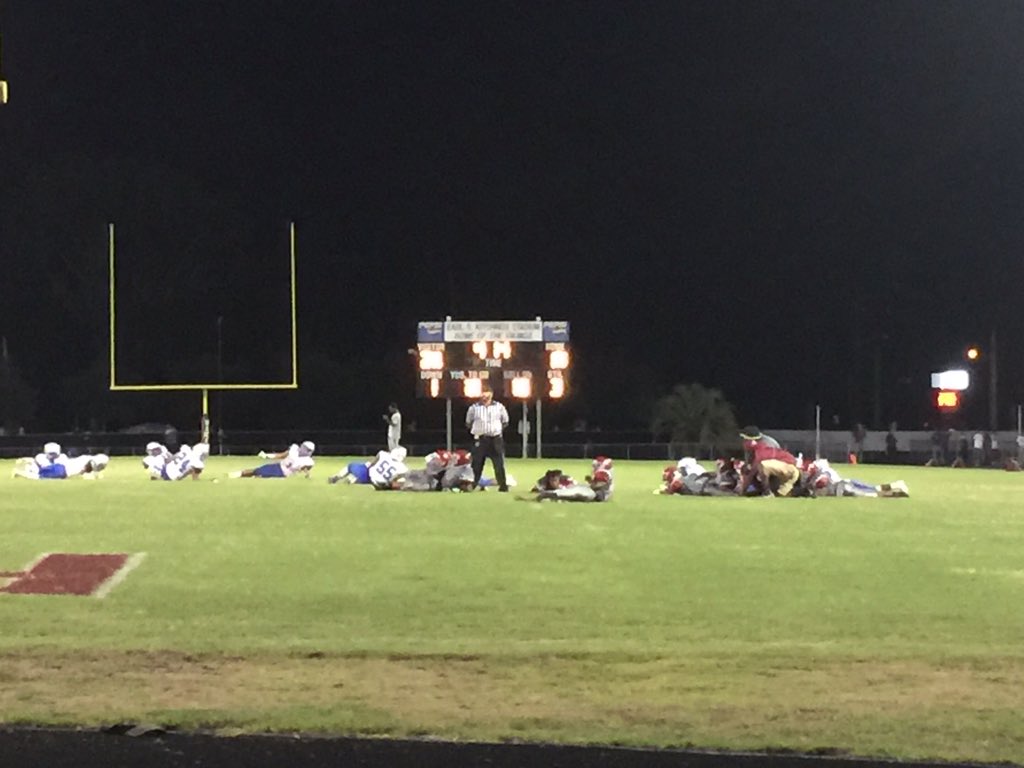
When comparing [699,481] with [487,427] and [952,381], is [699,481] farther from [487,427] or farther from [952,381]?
[952,381]

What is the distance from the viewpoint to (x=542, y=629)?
8.59 metres

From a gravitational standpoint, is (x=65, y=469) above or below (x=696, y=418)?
below

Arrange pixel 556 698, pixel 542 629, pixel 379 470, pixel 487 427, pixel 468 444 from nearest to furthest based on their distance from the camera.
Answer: pixel 556 698 → pixel 542 629 → pixel 487 427 → pixel 379 470 → pixel 468 444

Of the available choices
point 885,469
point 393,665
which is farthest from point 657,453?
point 393,665

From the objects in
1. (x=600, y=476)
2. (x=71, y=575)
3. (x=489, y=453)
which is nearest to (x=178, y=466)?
(x=489, y=453)

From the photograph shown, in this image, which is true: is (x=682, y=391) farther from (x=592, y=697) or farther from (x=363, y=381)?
(x=592, y=697)

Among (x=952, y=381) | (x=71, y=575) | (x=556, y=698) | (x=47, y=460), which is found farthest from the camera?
(x=952, y=381)

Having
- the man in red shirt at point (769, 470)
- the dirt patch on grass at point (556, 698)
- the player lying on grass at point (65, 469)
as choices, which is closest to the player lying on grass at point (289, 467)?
the player lying on grass at point (65, 469)

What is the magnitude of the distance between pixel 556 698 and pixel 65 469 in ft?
62.7

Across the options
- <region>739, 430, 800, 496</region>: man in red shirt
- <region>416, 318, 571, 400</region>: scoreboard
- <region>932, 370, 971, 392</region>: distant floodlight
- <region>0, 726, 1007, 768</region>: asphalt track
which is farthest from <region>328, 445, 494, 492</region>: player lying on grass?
<region>932, 370, 971, 392</region>: distant floodlight

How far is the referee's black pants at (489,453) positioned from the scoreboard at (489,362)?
1098 centimetres

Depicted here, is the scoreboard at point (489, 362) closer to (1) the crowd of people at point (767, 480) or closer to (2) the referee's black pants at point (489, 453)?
(2) the referee's black pants at point (489, 453)

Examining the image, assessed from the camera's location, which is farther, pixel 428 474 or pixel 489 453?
pixel 489 453

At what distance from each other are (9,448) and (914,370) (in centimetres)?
3760
